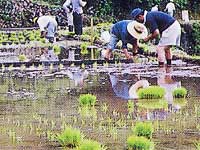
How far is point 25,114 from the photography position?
9305 mm

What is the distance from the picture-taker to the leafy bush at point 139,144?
267 inches

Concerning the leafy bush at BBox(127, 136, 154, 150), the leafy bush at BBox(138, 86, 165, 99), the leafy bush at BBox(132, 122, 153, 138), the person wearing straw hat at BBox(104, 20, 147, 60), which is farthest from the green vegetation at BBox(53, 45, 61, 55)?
the leafy bush at BBox(127, 136, 154, 150)

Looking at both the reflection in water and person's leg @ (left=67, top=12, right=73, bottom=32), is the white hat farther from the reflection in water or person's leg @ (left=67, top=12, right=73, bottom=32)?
person's leg @ (left=67, top=12, right=73, bottom=32)

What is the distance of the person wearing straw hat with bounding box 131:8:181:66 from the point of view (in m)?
15.0

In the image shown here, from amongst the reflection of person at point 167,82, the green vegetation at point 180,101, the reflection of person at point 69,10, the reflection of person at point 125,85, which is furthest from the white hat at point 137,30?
the reflection of person at point 69,10

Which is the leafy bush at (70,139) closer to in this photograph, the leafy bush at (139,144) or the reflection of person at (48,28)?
the leafy bush at (139,144)

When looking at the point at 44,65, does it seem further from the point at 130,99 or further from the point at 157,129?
the point at 157,129

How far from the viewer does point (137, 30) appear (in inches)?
628

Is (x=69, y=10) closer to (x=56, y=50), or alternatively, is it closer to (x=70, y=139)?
(x=56, y=50)

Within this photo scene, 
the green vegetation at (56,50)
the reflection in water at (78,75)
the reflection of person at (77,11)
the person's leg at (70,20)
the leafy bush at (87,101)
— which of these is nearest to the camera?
the leafy bush at (87,101)

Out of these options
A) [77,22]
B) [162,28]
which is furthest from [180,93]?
[77,22]

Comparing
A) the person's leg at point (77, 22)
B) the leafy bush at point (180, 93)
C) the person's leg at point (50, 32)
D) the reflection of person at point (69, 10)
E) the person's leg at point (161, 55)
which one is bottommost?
the leafy bush at point (180, 93)

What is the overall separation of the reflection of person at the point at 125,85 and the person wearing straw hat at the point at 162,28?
4.42 feet

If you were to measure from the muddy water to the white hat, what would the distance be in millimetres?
1058
